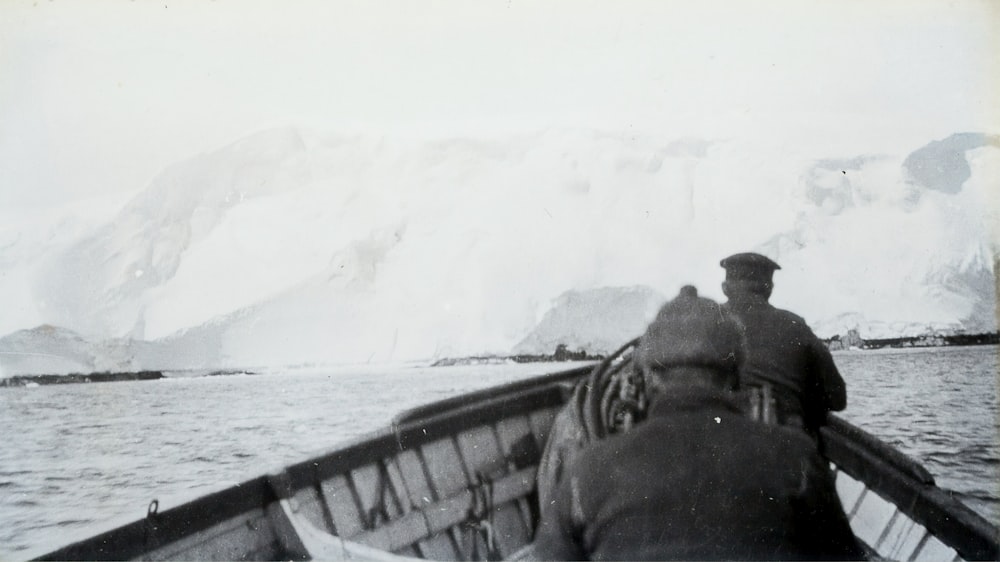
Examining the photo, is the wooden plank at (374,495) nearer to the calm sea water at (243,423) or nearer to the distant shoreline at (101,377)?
→ the calm sea water at (243,423)

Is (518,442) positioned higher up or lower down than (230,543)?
higher up

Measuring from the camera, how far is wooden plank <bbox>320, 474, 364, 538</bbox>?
2305 mm

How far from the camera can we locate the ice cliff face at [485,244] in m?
2.44

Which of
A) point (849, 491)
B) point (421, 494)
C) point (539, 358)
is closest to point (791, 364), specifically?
point (849, 491)

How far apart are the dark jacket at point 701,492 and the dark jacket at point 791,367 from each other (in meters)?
0.64

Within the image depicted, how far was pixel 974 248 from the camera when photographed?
244 centimetres

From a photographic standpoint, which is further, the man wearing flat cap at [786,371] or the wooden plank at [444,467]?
the wooden plank at [444,467]

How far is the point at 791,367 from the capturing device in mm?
2207

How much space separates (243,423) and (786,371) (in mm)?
1982

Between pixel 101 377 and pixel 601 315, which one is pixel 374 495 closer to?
pixel 601 315

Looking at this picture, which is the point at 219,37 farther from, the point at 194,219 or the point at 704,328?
the point at 704,328

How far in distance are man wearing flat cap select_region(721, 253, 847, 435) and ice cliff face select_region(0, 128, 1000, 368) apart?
0.45 ft

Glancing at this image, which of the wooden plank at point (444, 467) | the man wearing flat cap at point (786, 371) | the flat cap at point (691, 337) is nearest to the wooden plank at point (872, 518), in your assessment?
the man wearing flat cap at point (786, 371)

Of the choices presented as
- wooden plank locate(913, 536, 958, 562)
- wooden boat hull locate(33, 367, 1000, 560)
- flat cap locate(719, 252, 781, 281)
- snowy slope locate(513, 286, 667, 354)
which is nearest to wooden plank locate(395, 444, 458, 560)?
wooden boat hull locate(33, 367, 1000, 560)
